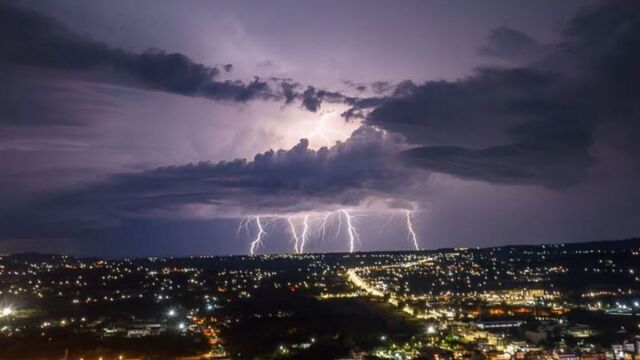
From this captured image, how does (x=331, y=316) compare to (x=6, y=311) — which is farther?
(x=6, y=311)

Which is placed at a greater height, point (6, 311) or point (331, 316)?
point (331, 316)

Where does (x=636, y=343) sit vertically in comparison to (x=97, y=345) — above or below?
above

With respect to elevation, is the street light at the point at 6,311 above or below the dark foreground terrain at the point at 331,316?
below

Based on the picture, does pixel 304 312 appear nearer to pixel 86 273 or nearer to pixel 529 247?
pixel 86 273

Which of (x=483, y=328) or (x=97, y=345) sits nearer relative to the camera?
(x=97, y=345)

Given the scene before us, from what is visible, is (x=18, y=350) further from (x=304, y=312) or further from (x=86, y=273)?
(x=86, y=273)

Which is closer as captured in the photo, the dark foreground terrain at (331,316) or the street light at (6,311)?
the dark foreground terrain at (331,316)

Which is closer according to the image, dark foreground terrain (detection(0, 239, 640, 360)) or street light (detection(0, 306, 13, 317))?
dark foreground terrain (detection(0, 239, 640, 360))

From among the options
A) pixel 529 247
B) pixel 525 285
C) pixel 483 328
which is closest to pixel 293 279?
pixel 525 285

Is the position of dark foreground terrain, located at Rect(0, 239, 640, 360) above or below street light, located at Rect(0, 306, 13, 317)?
above

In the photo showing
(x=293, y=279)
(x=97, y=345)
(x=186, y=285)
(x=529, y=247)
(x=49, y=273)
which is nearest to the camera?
(x=97, y=345)

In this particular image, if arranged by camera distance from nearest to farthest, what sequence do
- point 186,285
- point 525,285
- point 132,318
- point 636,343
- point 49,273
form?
point 636,343 < point 132,318 < point 525,285 < point 186,285 < point 49,273
